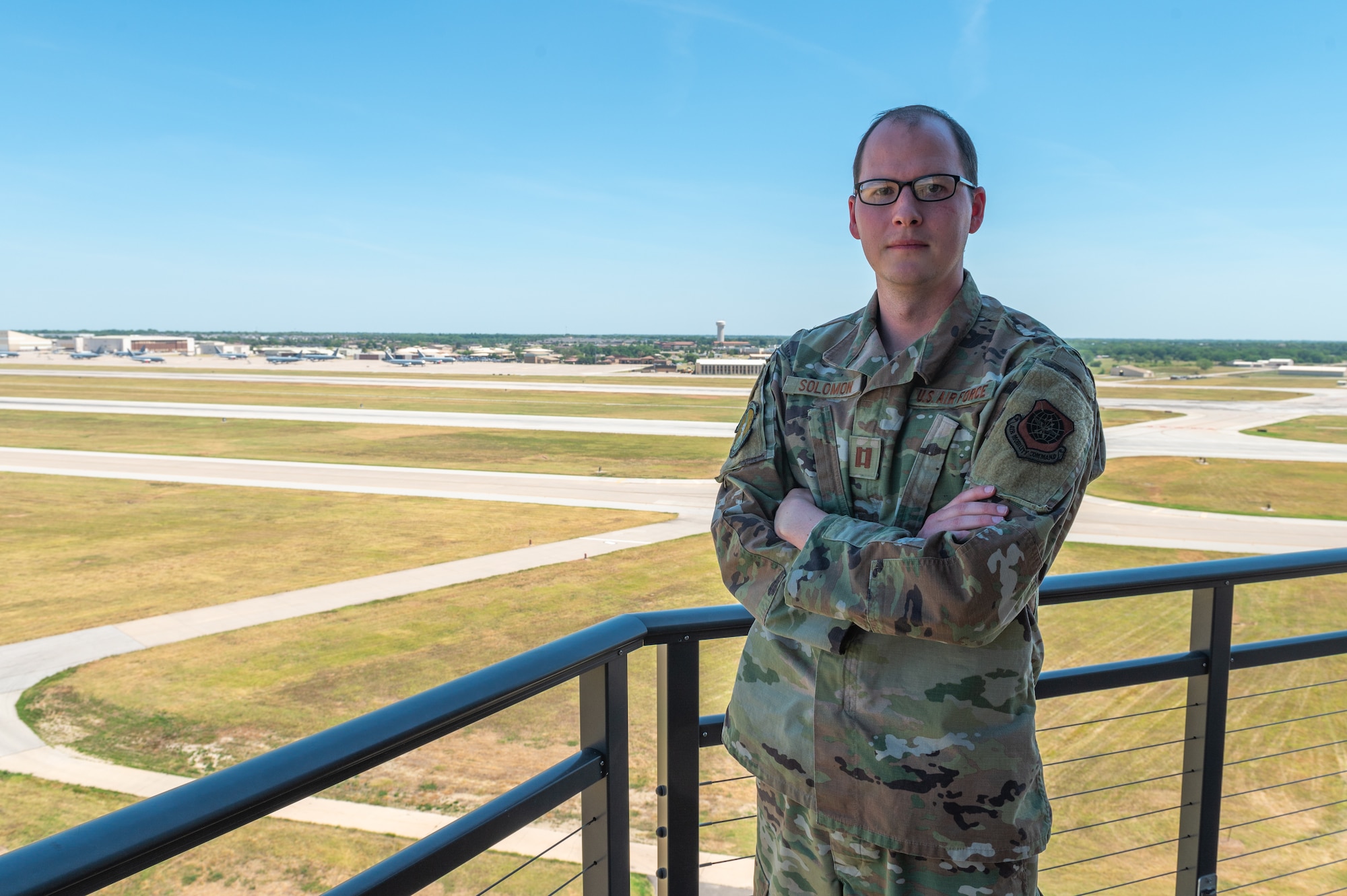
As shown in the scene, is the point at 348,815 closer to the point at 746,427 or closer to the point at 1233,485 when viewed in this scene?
the point at 746,427

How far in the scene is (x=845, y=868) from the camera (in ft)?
5.74

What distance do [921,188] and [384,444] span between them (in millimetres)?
30808

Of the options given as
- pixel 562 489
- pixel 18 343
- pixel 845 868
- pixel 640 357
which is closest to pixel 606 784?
pixel 845 868

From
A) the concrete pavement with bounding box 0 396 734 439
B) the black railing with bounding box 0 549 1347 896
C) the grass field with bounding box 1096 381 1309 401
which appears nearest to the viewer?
the black railing with bounding box 0 549 1347 896

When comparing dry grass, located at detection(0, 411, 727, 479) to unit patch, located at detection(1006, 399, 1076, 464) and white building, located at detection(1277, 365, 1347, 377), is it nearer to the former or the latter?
unit patch, located at detection(1006, 399, 1076, 464)

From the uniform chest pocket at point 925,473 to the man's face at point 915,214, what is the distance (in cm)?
31

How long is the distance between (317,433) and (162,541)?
17.7 meters

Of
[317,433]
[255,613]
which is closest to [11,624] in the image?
[255,613]

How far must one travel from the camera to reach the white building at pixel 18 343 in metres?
137

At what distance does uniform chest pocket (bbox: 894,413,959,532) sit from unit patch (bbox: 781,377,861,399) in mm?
197

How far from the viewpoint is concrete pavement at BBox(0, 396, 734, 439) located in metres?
36.2

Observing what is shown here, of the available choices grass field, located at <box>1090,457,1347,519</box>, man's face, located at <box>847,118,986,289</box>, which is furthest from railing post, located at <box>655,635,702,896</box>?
grass field, located at <box>1090,457,1347,519</box>

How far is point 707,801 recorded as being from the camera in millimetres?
7484

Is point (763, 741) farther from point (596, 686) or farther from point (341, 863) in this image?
point (341, 863)
